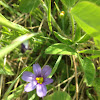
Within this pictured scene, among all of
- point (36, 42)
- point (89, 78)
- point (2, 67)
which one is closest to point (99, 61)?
point (89, 78)

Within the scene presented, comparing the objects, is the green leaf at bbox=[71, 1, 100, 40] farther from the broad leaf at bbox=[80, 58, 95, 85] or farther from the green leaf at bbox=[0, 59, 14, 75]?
the green leaf at bbox=[0, 59, 14, 75]

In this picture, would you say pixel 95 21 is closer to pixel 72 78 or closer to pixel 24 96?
pixel 72 78

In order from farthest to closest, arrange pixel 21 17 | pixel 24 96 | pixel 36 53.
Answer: pixel 21 17, pixel 36 53, pixel 24 96

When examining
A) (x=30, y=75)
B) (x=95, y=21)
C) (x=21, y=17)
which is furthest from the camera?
(x=21, y=17)

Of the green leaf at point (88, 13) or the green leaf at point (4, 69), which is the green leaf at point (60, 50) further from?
the green leaf at point (4, 69)

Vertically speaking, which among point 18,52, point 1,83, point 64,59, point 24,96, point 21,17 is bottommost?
point 24,96

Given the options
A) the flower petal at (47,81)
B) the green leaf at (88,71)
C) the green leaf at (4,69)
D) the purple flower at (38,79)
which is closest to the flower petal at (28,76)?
the purple flower at (38,79)

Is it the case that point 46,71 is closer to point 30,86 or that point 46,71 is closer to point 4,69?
point 30,86

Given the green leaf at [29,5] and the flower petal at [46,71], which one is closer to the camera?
the green leaf at [29,5]
